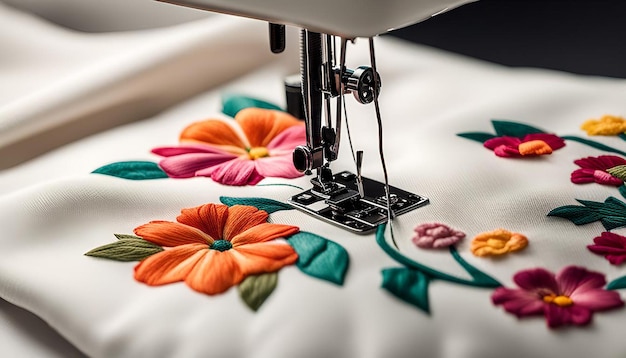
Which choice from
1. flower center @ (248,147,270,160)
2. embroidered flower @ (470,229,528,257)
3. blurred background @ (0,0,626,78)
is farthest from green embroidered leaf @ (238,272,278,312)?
blurred background @ (0,0,626,78)

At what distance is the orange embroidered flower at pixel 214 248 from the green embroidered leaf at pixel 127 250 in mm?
12

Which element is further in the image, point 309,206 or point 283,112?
point 283,112

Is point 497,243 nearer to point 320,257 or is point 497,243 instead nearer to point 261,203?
point 320,257

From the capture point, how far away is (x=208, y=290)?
1.12m

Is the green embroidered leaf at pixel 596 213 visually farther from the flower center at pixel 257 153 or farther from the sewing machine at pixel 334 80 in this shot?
the flower center at pixel 257 153

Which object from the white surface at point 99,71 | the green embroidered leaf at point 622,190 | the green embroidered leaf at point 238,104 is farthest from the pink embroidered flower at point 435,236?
the white surface at point 99,71

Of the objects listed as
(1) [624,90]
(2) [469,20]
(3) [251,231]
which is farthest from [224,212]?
(2) [469,20]

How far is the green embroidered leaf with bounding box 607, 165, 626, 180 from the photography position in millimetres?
1354

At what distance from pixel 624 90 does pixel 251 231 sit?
0.75m

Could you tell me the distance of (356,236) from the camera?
4.00 ft

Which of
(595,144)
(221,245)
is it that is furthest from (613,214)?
(221,245)

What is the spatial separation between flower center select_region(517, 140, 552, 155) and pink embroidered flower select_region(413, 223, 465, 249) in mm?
259

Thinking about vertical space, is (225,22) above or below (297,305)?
above

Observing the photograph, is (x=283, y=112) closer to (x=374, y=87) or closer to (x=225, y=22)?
(x=225, y=22)
